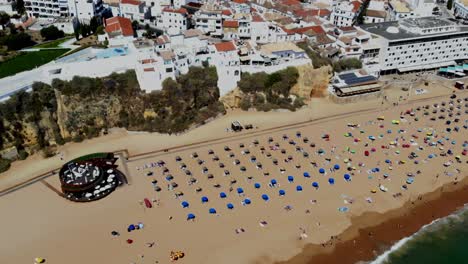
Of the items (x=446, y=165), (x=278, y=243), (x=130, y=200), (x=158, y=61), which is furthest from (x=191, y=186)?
(x=446, y=165)

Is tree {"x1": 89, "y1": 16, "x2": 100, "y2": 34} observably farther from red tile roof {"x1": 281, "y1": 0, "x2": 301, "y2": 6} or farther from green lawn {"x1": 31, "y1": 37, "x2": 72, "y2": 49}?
red tile roof {"x1": 281, "y1": 0, "x2": 301, "y2": 6}

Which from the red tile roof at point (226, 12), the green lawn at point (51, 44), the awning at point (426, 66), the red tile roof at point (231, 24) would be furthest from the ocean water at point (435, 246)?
the green lawn at point (51, 44)

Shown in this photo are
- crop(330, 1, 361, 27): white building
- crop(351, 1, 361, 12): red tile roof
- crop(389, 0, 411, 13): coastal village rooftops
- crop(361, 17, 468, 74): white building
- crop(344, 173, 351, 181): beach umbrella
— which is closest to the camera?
crop(344, 173, 351, 181): beach umbrella

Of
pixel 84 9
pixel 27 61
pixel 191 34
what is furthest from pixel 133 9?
pixel 27 61

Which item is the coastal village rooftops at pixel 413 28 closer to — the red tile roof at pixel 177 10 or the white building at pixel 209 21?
the white building at pixel 209 21

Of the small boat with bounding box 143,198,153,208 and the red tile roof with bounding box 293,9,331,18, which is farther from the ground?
the red tile roof with bounding box 293,9,331,18

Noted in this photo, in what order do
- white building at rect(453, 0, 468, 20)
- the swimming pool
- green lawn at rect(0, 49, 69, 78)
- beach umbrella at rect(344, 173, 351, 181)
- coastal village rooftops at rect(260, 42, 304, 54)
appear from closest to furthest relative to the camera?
beach umbrella at rect(344, 173, 351, 181) → green lawn at rect(0, 49, 69, 78) → the swimming pool → coastal village rooftops at rect(260, 42, 304, 54) → white building at rect(453, 0, 468, 20)

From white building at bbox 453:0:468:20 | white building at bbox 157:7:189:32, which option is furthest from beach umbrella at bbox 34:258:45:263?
white building at bbox 453:0:468:20

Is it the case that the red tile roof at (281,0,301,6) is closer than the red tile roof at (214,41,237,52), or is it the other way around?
the red tile roof at (214,41,237,52)
